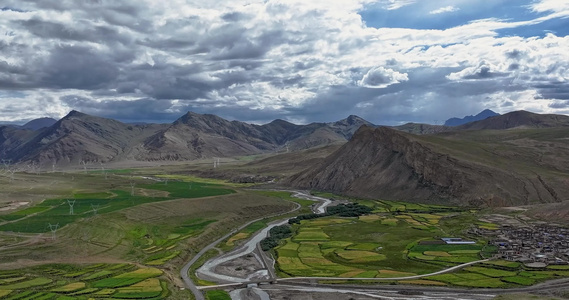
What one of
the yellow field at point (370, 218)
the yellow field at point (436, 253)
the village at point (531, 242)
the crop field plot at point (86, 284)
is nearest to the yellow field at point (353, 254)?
the yellow field at point (436, 253)

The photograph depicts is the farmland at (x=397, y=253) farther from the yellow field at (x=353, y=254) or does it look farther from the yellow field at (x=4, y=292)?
the yellow field at (x=4, y=292)

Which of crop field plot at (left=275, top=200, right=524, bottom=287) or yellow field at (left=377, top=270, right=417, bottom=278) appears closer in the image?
crop field plot at (left=275, top=200, right=524, bottom=287)

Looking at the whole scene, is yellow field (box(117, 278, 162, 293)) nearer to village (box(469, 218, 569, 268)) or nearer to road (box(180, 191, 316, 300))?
road (box(180, 191, 316, 300))

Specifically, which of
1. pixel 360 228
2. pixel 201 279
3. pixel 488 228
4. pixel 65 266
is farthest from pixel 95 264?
pixel 488 228

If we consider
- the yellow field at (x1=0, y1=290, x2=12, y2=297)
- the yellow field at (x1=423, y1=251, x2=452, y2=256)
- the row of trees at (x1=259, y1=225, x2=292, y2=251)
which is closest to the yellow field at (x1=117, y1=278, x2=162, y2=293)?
the yellow field at (x1=0, y1=290, x2=12, y2=297)

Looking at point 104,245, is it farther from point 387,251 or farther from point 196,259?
point 387,251
